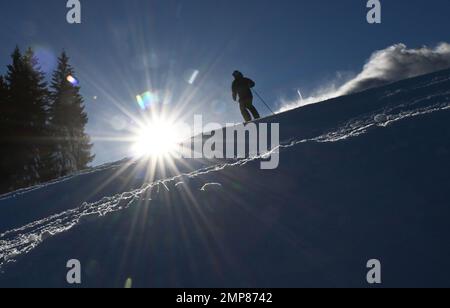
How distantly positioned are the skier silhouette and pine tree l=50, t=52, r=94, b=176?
883 inches

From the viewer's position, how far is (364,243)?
4715mm

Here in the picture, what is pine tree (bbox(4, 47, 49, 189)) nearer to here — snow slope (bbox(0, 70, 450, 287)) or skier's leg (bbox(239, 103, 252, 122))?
skier's leg (bbox(239, 103, 252, 122))

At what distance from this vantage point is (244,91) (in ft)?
54.5

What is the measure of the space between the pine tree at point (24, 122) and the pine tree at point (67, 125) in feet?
7.35

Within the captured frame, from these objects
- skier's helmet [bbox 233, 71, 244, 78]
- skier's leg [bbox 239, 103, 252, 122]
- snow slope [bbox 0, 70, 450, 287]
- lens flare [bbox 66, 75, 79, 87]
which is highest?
lens flare [bbox 66, 75, 79, 87]

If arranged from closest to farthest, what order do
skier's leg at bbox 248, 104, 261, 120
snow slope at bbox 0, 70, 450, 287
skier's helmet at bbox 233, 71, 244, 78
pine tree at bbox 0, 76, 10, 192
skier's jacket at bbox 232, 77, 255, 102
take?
1. snow slope at bbox 0, 70, 450, 287
2. skier's jacket at bbox 232, 77, 255, 102
3. skier's helmet at bbox 233, 71, 244, 78
4. skier's leg at bbox 248, 104, 261, 120
5. pine tree at bbox 0, 76, 10, 192

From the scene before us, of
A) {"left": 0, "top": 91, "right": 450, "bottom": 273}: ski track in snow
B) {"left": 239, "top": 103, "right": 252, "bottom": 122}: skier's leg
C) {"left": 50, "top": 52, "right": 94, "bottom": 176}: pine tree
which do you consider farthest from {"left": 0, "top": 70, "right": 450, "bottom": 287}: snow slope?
{"left": 50, "top": 52, "right": 94, "bottom": 176}: pine tree

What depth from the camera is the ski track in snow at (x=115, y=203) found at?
6.55 meters

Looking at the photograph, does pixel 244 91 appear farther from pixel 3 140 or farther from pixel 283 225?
pixel 3 140

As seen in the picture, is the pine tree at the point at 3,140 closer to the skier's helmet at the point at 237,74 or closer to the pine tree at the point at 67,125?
the pine tree at the point at 67,125

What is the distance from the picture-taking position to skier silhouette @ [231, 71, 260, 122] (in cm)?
1662

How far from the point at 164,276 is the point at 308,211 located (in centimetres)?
227

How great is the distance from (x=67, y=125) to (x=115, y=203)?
3463 centimetres

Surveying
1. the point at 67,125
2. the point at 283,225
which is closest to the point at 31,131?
the point at 67,125
